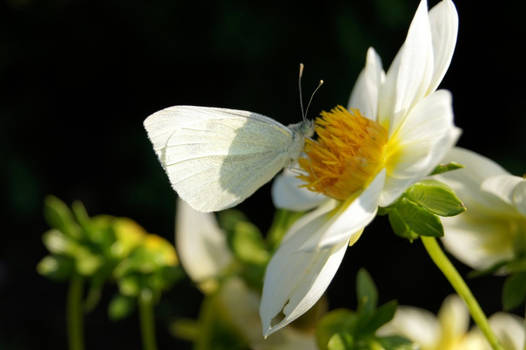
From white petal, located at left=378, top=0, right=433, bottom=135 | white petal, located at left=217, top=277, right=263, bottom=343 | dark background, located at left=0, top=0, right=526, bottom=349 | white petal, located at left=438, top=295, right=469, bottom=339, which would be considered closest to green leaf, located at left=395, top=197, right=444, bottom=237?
white petal, located at left=378, top=0, right=433, bottom=135

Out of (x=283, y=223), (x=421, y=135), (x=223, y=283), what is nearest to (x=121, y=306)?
(x=223, y=283)

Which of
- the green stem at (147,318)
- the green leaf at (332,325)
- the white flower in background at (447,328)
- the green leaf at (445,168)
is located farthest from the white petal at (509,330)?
the green stem at (147,318)

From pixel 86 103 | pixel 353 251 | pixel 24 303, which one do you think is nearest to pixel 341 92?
pixel 353 251

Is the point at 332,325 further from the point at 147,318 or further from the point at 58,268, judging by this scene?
the point at 58,268

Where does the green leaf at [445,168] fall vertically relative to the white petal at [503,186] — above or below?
above

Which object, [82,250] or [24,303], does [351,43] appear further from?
[24,303]

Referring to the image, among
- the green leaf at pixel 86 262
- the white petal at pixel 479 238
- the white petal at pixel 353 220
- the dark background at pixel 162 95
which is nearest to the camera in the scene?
the white petal at pixel 353 220

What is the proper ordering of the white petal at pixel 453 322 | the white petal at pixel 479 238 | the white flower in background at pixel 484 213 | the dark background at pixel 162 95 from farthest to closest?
the dark background at pixel 162 95
the white petal at pixel 453 322
the white petal at pixel 479 238
the white flower in background at pixel 484 213

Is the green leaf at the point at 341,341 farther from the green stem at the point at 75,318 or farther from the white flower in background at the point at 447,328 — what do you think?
the green stem at the point at 75,318
